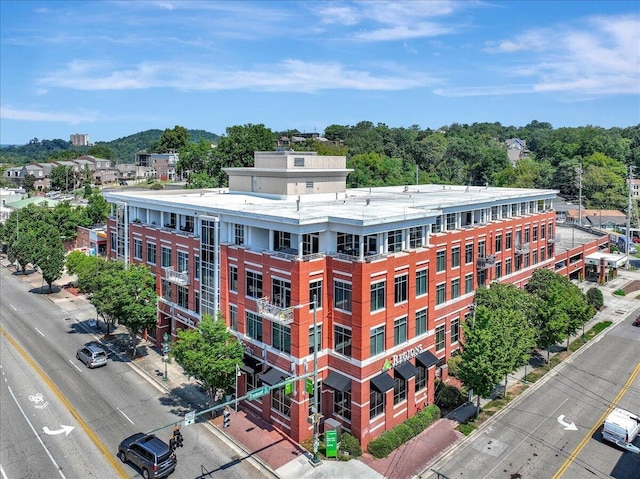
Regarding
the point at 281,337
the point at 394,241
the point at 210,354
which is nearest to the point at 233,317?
the point at 210,354

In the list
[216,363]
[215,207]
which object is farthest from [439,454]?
[215,207]

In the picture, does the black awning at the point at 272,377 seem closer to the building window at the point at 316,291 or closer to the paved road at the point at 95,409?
the paved road at the point at 95,409

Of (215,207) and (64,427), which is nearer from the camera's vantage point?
(64,427)

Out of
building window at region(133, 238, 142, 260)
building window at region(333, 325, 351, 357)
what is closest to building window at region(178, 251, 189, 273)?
building window at region(133, 238, 142, 260)

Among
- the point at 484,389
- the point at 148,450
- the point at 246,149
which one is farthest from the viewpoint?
the point at 246,149

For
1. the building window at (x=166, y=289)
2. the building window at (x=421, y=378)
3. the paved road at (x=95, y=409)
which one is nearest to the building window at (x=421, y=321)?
the building window at (x=421, y=378)

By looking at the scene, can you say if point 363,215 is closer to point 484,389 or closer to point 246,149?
point 484,389

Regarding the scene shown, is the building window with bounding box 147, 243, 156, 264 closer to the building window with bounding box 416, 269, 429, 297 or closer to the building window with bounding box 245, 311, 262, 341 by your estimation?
the building window with bounding box 245, 311, 262, 341
